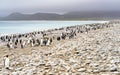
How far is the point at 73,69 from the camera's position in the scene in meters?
13.5

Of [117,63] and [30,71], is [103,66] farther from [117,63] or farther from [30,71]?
[30,71]

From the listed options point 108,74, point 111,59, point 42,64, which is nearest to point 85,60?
point 111,59

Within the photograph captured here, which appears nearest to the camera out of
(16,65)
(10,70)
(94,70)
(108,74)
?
(108,74)

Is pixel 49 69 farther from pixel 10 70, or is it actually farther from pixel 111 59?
pixel 111 59

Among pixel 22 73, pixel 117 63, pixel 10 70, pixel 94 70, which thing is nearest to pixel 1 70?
pixel 10 70

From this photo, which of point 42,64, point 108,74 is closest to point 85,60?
point 42,64

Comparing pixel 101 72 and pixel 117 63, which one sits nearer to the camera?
pixel 101 72

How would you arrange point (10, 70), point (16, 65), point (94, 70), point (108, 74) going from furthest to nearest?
1. point (16, 65)
2. point (10, 70)
3. point (94, 70)
4. point (108, 74)

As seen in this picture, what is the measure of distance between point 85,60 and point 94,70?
2765mm

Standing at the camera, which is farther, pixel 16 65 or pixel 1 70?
pixel 16 65

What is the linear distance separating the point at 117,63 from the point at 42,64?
3.90 m

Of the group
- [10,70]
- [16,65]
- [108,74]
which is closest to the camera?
[108,74]

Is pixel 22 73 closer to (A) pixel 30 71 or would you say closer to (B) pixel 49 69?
(A) pixel 30 71

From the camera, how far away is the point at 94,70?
42.9ft
